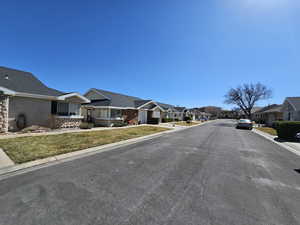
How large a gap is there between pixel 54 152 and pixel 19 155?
3.84 feet

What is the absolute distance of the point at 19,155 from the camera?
5586 millimetres

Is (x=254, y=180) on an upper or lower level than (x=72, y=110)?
lower

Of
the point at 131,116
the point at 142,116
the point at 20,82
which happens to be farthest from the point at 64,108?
the point at 142,116

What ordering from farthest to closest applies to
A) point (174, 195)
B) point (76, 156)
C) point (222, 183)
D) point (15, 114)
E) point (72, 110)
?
point (72, 110)
point (15, 114)
point (76, 156)
point (222, 183)
point (174, 195)

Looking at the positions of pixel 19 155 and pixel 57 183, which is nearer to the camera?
pixel 57 183

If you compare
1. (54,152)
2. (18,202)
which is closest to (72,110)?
(54,152)

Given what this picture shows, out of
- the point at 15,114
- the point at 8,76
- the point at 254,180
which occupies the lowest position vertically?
the point at 254,180

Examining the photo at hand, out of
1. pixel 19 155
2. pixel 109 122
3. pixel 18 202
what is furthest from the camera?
pixel 109 122

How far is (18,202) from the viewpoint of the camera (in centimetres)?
Answer: 281

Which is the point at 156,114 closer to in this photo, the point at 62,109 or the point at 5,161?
the point at 62,109

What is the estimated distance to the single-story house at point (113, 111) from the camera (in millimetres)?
19031

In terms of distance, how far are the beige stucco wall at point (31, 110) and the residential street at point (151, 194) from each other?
410 inches

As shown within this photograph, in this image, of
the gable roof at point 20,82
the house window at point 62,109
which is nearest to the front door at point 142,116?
the house window at point 62,109

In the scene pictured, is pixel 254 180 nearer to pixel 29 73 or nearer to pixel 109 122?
pixel 109 122
